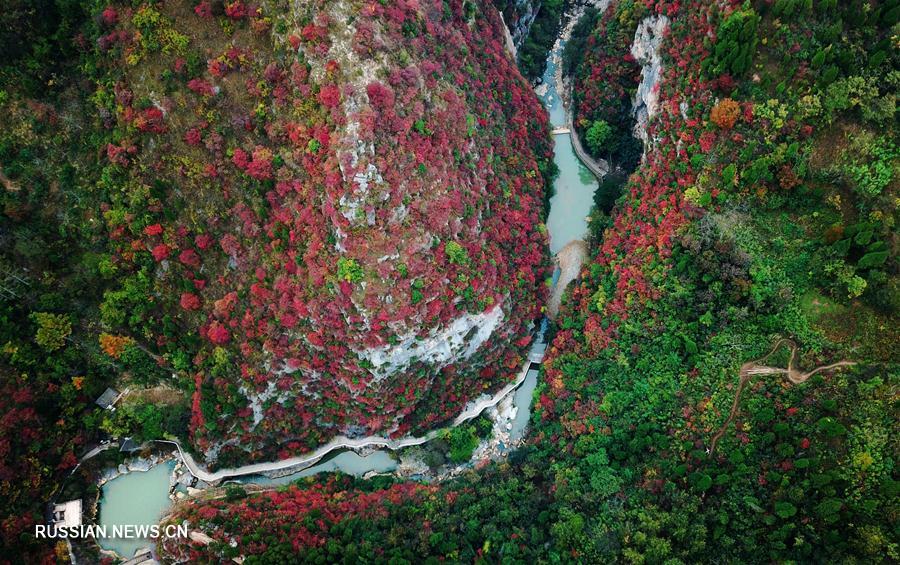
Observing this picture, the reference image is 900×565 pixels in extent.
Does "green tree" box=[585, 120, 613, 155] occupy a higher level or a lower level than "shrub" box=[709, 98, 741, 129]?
lower

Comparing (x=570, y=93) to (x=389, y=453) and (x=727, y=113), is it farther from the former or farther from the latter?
(x=389, y=453)

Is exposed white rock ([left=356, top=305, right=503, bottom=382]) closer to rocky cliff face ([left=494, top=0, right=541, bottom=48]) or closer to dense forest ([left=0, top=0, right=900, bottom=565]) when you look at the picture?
dense forest ([left=0, top=0, right=900, bottom=565])

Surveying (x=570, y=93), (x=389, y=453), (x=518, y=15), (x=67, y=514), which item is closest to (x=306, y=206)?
(x=389, y=453)

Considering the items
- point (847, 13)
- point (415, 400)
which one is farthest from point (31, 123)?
point (847, 13)

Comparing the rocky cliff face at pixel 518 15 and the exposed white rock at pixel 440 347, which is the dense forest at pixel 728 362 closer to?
the exposed white rock at pixel 440 347

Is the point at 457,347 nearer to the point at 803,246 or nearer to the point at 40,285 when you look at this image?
the point at 803,246

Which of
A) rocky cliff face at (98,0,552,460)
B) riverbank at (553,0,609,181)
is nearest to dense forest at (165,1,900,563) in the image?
rocky cliff face at (98,0,552,460)

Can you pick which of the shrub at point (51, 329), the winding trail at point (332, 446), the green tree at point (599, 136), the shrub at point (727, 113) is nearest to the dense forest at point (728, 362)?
the shrub at point (727, 113)
